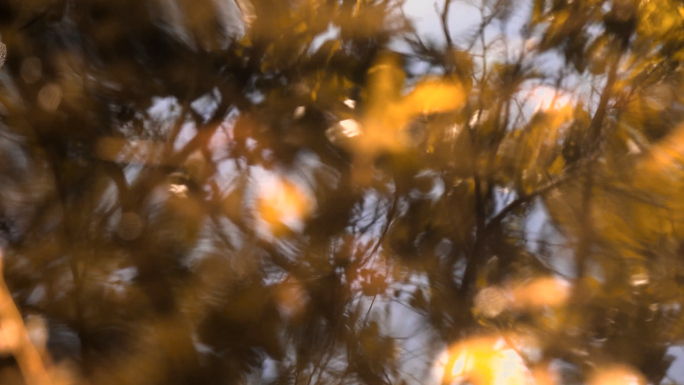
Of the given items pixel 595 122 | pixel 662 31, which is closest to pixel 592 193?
pixel 595 122

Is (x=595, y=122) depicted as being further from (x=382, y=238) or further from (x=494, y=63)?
(x=382, y=238)

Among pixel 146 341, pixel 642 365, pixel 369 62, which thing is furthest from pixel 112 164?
pixel 642 365

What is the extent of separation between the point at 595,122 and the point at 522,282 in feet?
0.59

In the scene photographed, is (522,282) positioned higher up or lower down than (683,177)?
lower down

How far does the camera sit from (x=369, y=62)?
52 cm

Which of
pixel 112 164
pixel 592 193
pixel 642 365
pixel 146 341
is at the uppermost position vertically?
pixel 592 193

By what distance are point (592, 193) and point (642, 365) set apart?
0.17m

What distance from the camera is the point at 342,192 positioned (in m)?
0.51

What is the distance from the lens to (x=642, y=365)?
0.47 m

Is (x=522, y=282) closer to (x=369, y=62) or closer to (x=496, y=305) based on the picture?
(x=496, y=305)

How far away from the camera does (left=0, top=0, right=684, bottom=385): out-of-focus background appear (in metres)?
0.48

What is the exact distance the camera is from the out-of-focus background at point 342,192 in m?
0.48

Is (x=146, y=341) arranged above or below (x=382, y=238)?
below

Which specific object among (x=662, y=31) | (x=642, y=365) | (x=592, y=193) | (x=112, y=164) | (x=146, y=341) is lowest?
(x=146, y=341)
